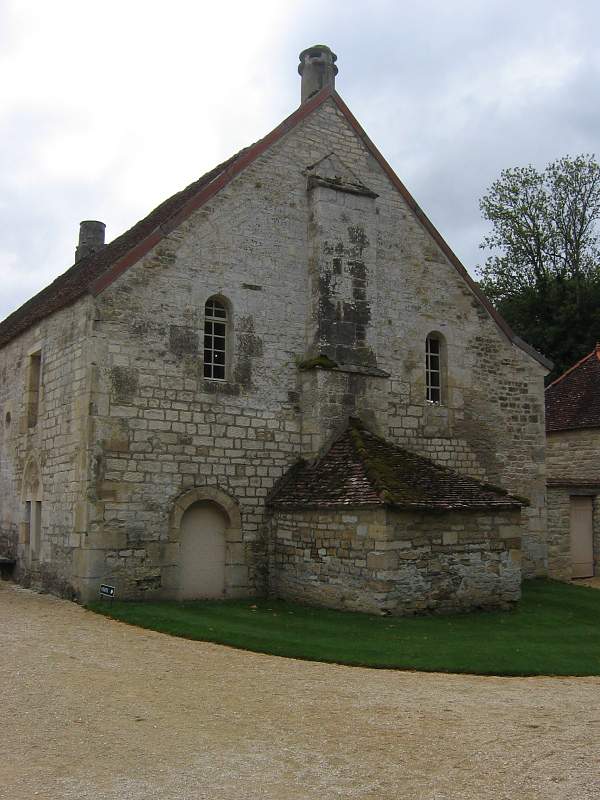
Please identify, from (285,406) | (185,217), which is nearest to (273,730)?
(285,406)

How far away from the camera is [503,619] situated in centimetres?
1272

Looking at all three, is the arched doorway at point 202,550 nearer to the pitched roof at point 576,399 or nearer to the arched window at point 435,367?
the arched window at point 435,367

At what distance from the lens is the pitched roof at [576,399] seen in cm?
2369

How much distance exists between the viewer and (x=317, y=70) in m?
17.6

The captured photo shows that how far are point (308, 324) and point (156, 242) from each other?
3.31 metres

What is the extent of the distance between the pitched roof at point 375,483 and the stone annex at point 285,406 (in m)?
0.05

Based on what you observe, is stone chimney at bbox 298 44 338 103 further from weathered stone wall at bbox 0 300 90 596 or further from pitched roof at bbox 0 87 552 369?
weathered stone wall at bbox 0 300 90 596

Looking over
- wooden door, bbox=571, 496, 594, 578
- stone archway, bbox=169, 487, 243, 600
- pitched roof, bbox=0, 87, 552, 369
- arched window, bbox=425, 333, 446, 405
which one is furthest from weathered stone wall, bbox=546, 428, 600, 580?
stone archway, bbox=169, 487, 243, 600

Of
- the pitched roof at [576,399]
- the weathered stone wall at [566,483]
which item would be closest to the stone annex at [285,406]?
the weathered stone wall at [566,483]

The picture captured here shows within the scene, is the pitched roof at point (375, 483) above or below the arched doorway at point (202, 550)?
above

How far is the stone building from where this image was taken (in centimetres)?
2008

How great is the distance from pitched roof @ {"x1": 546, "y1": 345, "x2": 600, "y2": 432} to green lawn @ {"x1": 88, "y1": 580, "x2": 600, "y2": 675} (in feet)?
32.8

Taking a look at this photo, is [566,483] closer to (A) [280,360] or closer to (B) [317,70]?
(A) [280,360]

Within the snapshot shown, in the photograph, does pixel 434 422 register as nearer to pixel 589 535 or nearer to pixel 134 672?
pixel 589 535
